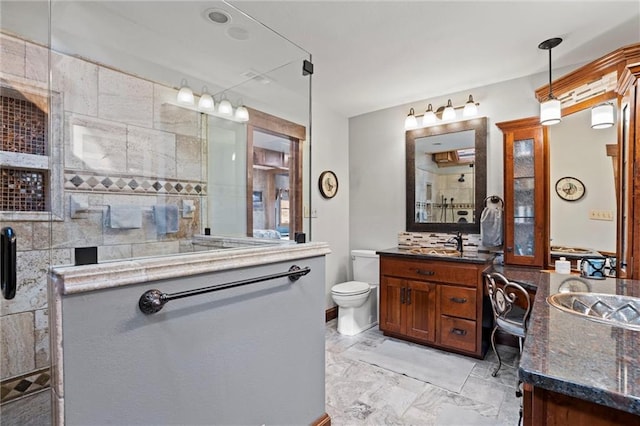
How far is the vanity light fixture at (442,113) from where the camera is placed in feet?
9.64

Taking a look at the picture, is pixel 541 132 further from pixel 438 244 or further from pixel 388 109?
pixel 388 109

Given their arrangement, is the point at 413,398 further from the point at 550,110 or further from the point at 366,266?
the point at 550,110

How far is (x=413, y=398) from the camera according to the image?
206cm

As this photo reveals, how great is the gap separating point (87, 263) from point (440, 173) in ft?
9.99

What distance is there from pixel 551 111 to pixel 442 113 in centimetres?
97

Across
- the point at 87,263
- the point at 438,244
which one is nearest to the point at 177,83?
the point at 87,263

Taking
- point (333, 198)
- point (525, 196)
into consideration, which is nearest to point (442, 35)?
point (525, 196)

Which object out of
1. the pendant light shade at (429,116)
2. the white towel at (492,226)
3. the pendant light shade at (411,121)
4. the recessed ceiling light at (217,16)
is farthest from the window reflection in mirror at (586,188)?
the recessed ceiling light at (217,16)

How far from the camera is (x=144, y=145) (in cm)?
224

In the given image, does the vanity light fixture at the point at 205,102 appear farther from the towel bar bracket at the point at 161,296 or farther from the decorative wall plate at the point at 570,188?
the decorative wall plate at the point at 570,188

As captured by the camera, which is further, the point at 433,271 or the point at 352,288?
the point at 352,288

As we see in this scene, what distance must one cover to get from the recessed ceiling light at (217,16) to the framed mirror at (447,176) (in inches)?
84.9

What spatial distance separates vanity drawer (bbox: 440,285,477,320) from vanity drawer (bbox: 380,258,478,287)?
0.06 metres

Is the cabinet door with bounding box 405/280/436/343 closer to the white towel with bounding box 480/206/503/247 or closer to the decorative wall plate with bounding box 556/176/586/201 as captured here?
the white towel with bounding box 480/206/503/247
